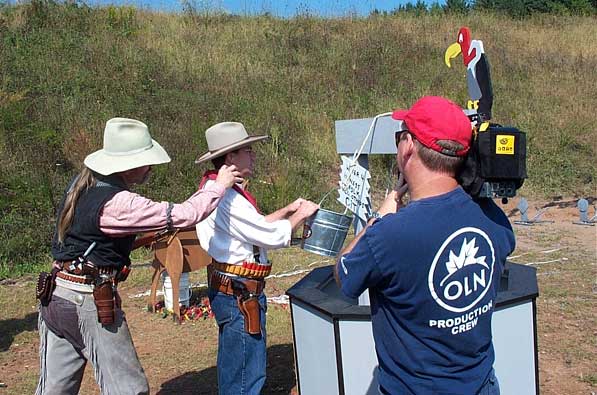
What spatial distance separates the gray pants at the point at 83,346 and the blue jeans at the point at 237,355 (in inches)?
16.3

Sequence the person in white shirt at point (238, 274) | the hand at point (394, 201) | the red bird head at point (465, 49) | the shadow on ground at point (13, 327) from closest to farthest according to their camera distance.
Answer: the hand at point (394, 201)
the person in white shirt at point (238, 274)
the red bird head at point (465, 49)
the shadow on ground at point (13, 327)

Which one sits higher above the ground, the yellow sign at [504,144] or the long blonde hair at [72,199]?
the yellow sign at [504,144]

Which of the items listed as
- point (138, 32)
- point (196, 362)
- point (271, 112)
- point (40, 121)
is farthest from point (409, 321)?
point (138, 32)

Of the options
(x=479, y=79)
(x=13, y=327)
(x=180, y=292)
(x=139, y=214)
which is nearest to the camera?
(x=139, y=214)

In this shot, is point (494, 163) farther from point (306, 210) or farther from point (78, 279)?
point (78, 279)

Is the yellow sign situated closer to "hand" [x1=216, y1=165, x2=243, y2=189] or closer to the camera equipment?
the camera equipment

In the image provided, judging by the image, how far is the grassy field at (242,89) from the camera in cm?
934

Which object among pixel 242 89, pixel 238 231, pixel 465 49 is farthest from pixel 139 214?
pixel 242 89

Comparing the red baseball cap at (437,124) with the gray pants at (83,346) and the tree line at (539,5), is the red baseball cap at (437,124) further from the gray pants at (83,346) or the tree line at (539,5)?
the tree line at (539,5)

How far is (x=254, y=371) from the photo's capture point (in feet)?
10.3

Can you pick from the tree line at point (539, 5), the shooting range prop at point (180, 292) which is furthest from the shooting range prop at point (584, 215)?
the tree line at point (539, 5)

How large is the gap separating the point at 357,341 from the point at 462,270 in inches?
47.6

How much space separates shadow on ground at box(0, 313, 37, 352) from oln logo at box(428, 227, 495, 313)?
4477mm

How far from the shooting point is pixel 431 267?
183cm
